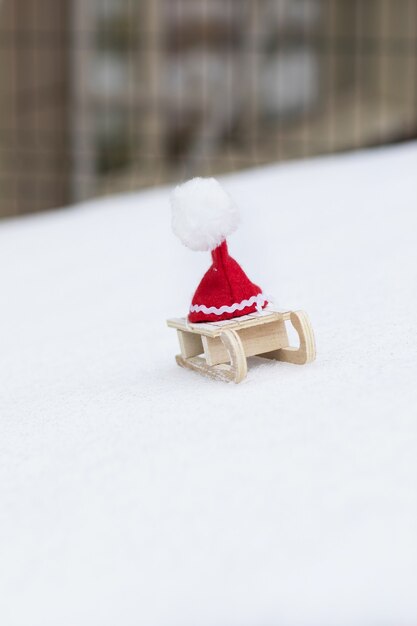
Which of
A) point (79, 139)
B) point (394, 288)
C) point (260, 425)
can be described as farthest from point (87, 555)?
point (79, 139)

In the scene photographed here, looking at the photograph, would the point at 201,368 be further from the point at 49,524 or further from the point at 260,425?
the point at 49,524

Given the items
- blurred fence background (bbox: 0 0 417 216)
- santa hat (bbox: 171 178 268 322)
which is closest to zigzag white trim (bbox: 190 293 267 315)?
santa hat (bbox: 171 178 268 322)

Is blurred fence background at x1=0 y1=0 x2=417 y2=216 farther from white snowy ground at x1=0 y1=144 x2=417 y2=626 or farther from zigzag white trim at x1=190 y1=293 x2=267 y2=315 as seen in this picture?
zigzag white trim at x1=190 y1=293 x2=267 y2=315

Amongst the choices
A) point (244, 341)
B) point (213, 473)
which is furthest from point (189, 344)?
point (213, 473)

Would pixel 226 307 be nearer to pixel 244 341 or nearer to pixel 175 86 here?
pixel 244 341

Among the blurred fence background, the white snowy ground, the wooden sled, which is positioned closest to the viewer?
Result: the white snowy ground

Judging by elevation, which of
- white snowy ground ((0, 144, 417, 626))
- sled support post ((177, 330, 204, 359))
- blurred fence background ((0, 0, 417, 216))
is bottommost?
white snowy ground ((0, 144, 417, 626))

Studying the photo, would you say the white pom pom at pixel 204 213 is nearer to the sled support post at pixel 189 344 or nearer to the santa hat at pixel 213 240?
the santa hat at pixel 213 240
